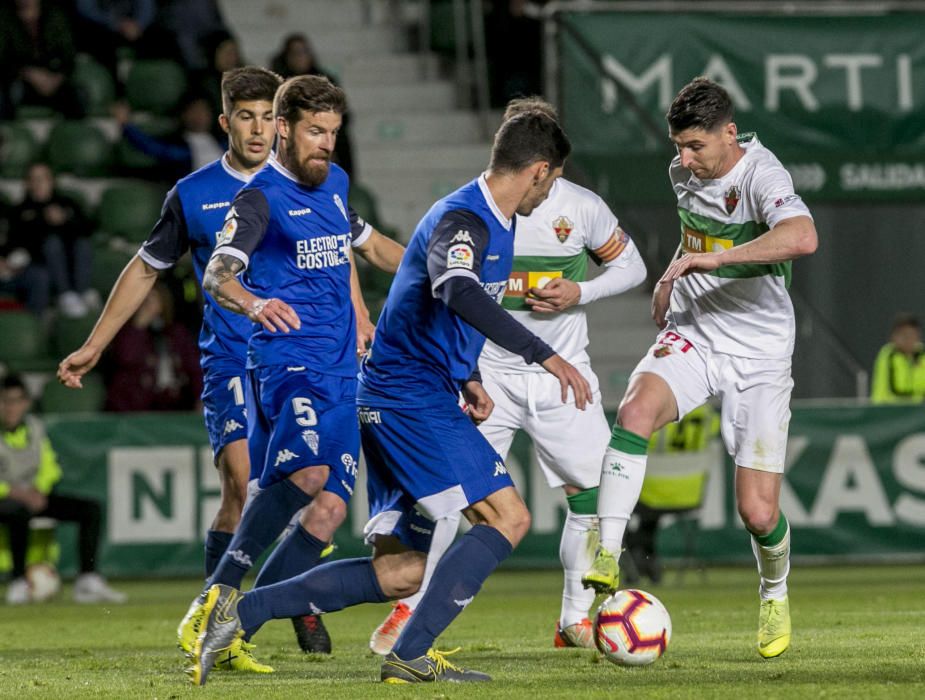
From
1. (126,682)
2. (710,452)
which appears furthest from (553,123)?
(710,452)

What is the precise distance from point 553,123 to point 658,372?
1280 mm

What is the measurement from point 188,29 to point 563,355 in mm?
10002

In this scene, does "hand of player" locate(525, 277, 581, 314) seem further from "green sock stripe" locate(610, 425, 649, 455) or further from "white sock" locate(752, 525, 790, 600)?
"white sock" locate(752, 525, 790, 600)

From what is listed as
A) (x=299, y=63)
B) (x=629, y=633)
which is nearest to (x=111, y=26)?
(x=299, y=63)

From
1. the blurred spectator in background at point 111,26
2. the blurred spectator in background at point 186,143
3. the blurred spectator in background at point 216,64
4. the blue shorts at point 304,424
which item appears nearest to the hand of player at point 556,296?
the blue shorts at point 304,424

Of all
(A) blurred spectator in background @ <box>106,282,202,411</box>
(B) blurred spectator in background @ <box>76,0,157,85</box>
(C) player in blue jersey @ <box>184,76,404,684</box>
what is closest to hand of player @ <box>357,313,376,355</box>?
(C) player in blue jersey @ <box>184,76,404,684</box>

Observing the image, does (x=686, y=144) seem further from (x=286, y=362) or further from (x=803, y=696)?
(x=803, y=696)

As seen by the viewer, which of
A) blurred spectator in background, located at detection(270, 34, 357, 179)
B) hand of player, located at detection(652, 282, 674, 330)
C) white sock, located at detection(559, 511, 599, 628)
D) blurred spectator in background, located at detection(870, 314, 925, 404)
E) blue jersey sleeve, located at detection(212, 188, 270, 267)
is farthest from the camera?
blurred spectator in background, located at detection(270, 34, 357, 179)

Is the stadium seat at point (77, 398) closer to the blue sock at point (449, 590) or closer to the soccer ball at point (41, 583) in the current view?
the soccer ball at point (41, 583)

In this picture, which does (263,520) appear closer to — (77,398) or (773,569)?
(773,569)

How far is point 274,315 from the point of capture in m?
6.02

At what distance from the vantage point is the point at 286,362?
6508 millimetres

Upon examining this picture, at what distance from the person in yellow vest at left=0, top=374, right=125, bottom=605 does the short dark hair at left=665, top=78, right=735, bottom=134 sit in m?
6.35

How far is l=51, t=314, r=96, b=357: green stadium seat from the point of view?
14219 millimetres
